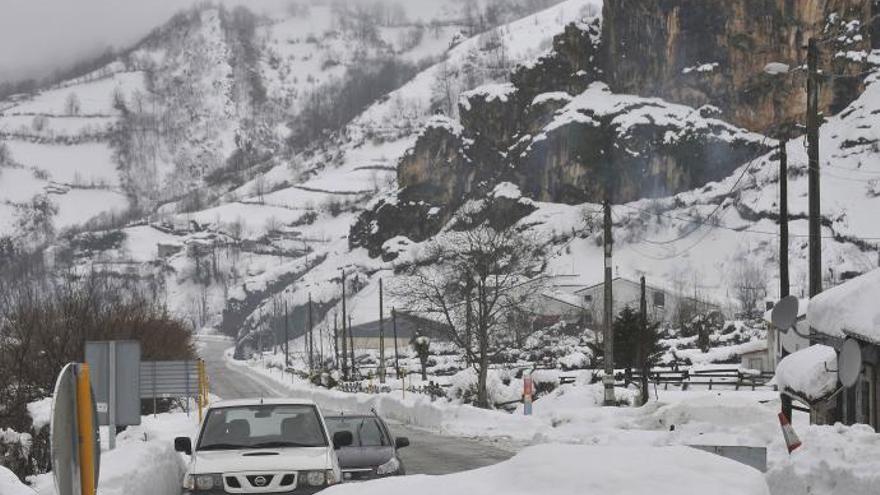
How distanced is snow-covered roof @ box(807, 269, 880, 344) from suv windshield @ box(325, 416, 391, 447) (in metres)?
7.27

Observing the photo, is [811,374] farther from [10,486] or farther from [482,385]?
[482,385]

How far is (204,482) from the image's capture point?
40.7ft

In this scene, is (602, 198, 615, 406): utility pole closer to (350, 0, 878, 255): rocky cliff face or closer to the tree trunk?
the tree trunk

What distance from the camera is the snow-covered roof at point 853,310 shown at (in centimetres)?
1759

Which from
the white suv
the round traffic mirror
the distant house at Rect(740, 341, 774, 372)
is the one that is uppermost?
the round traffic mirror

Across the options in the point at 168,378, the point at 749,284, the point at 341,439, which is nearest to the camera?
the point at 341,439

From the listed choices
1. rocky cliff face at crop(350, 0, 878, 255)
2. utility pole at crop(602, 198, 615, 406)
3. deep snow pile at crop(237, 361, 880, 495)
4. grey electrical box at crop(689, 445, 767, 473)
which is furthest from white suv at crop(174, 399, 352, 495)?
rocky cliff face at crop(350, 0, 878, 255)

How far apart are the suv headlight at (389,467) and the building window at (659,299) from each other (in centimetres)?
12395

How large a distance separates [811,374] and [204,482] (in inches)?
516

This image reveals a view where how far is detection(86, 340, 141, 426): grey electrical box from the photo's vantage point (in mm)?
14672

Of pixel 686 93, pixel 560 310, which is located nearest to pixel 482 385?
pixel 560 310

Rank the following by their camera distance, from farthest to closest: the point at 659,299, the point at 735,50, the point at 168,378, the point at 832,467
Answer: the point at 735,50 → the point at 659,299 → the point at 168,378 → the point at 832,467

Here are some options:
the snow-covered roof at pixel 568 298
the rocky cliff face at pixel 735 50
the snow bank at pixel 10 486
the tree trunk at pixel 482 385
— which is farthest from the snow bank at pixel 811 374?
the rocky cliff face at pixel 735 50

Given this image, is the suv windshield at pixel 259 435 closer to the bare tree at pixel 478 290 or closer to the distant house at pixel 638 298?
the bare tree at pixel 478 290
